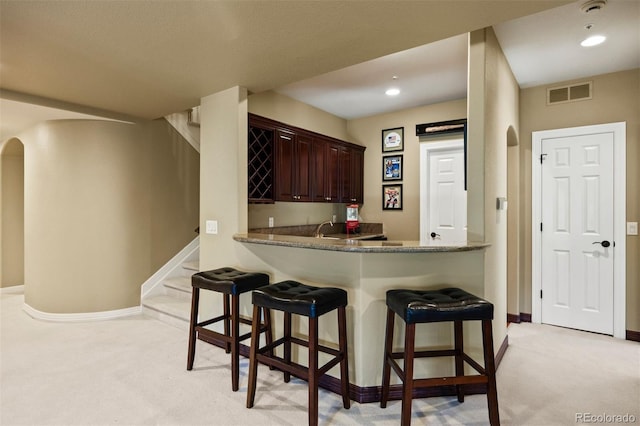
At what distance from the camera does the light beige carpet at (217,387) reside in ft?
6.74

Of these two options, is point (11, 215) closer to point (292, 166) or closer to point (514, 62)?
point (292, 166)

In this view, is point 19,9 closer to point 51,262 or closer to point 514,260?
point 51,262

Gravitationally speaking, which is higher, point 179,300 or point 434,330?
point 434,330

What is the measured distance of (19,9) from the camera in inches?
72.4

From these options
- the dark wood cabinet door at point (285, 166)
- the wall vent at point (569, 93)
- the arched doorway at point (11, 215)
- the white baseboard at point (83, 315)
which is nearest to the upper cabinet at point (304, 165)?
the dark wood cabinet door at point (285, 166)

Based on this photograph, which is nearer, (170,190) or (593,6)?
(593,6)

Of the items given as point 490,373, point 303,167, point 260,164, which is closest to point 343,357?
point 490,373

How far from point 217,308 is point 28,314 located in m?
2.75

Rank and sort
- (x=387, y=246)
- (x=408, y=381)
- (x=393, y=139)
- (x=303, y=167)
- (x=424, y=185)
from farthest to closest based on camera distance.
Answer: (x=393, y=139), (x=424, y=185), (x=303, y=167), (x=387, y=246), (x=408, y=381)

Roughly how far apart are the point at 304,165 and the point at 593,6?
280 cm

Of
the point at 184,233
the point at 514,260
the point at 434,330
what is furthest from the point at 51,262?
the point at 514,260

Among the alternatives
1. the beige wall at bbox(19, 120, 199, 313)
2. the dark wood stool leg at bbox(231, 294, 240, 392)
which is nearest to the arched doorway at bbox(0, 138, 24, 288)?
the beige wall at bbox(19, 120, 199, 313)

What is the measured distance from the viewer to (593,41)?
8.93 feet

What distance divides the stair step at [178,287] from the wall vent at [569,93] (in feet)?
15.1
